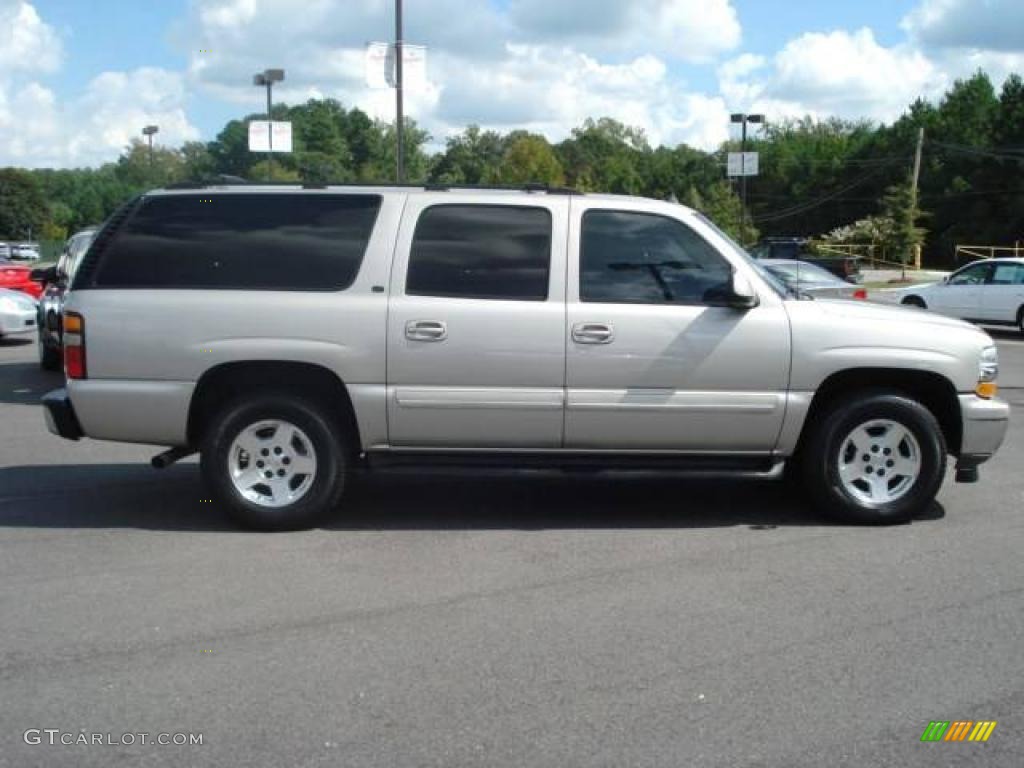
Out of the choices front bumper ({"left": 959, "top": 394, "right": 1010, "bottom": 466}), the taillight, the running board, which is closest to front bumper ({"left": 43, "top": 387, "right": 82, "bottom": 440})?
the taillight

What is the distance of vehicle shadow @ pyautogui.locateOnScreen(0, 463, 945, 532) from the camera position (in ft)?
23.1

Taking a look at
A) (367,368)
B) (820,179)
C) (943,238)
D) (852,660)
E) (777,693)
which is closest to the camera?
(777,693)

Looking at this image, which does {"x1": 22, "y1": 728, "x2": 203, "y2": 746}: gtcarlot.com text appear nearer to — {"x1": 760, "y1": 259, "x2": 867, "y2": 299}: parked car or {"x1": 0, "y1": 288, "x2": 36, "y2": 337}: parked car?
{"x1": 760, "y1": 259, "x2": 867, "y2": 299}: parked car

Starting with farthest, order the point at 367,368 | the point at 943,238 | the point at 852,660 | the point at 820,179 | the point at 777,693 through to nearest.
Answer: the point at 820,179 → the point at 943,238 → the point at 367,368 → the point at 852,660 → the point at 777,693

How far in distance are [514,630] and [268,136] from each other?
27.0 meters

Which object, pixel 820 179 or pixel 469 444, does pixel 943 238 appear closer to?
pixel 820 179

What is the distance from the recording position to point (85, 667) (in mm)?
4629

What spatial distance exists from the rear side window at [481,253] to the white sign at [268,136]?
2444 cm

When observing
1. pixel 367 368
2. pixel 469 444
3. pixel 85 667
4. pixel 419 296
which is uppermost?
pixel 419 296

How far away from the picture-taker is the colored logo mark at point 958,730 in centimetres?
400

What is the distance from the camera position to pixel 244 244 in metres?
6.70

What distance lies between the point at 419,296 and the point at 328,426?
94 centimetres

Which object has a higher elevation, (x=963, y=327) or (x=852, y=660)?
(x=963, y=327)

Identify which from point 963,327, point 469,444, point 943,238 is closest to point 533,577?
point 469,444
